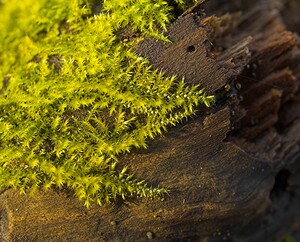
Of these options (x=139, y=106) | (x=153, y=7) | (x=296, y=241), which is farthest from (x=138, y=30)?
(x=296, y=241)

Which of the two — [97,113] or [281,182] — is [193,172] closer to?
[97,113]

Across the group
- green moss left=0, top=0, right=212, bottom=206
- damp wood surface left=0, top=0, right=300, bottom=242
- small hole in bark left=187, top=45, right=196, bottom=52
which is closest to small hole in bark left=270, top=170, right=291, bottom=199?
damp wood surface left=0, top=0, right=300, bottom=242

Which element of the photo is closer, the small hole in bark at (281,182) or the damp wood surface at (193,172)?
the damp wood surface at (193,172)

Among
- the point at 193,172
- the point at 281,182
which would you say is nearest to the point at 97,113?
the point at 193,172

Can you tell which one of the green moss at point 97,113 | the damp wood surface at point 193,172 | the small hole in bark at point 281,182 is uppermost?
the green moss at point 97,113

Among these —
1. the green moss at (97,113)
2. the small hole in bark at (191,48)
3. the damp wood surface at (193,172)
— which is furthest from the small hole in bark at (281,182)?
the small hole in bark at (191,48)

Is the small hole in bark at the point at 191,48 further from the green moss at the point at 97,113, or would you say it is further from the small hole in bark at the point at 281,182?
the small hole in bark at the point at 281,182

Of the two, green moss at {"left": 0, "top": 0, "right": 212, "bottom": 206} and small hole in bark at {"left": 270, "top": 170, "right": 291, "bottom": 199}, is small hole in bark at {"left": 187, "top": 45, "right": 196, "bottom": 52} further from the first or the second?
small hole in bark at {"left": 270, "top": 170, "right": 291, "bottom": 199}

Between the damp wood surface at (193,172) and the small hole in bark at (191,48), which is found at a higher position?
the small hole in bark at (191,48)
